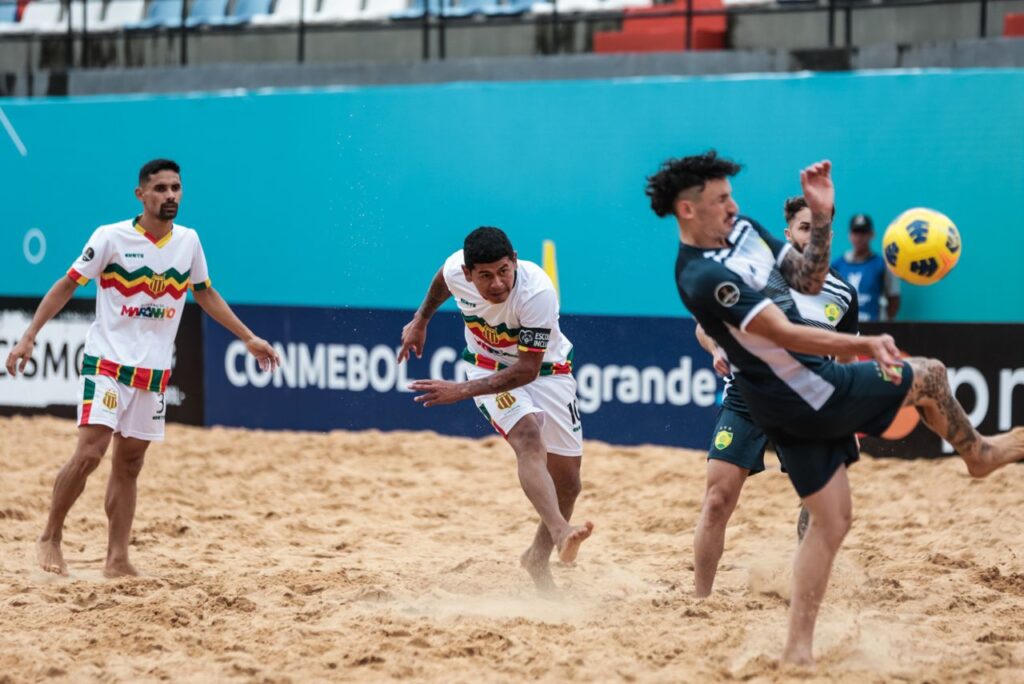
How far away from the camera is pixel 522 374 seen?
20.3 feet

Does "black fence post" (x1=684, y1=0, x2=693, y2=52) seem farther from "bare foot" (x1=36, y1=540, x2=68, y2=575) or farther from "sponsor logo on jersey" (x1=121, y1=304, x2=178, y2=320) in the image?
"bare foot" (x1=36, y1=540, x2=68, y2=575)

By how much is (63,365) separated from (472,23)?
216 inches

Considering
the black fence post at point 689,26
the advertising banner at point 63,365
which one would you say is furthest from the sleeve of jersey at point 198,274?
the black fence post at point 689,26

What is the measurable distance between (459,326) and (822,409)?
6490 mm

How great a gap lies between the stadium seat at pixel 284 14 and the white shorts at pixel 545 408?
9.82 meters

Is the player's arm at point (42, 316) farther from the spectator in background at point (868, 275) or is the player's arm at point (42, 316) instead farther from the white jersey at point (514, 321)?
the spectator in background at point (868, 275)

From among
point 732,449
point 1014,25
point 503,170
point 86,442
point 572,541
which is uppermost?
point 1014,25

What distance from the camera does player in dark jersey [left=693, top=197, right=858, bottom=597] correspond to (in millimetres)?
6102

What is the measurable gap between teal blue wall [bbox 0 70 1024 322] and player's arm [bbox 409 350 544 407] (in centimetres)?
462

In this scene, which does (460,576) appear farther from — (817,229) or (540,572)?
(817,229)

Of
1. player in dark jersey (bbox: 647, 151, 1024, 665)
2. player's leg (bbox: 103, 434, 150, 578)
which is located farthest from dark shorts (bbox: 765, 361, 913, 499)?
player's leg (bbox: 103, 434, 150, 578)

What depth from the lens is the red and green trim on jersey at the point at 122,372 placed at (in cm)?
696

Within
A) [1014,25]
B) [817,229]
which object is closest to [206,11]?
[1014,25]

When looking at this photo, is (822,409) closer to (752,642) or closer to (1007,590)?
(752,642)
